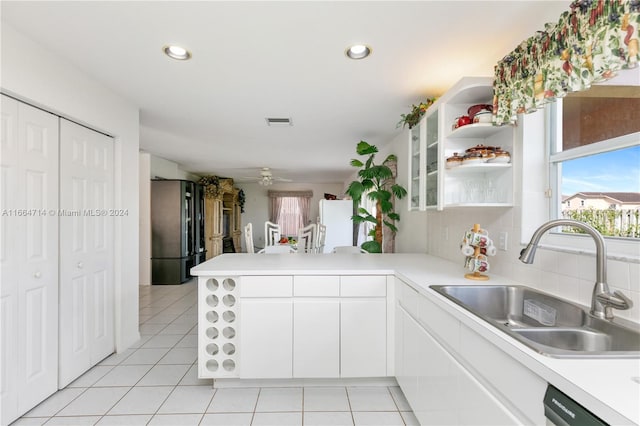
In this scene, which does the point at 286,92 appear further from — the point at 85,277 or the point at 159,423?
the point at 159,423

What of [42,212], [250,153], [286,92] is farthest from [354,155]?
[42,212]

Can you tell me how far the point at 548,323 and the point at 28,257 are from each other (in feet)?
9.47

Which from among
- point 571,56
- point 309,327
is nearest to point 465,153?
point 571,56

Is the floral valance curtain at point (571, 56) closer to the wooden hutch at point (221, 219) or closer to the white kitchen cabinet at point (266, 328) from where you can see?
the white kitchen cabinet at point (266, 328)

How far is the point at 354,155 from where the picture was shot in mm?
4961

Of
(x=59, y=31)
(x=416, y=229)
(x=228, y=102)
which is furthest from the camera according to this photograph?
(x=416, y=229)

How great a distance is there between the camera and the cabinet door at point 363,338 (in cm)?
201

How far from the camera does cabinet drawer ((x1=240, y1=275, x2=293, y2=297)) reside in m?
2.00

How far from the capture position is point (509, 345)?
0.89m

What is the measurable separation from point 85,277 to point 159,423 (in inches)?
48.6

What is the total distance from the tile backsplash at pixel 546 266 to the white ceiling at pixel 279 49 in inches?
40.6

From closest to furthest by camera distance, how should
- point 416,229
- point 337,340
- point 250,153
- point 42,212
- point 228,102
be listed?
point 42,212 < point 337,340 < point 228,102 < point 416,229 < point 250,153

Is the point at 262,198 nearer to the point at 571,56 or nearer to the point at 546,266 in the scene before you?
the point at 546,266

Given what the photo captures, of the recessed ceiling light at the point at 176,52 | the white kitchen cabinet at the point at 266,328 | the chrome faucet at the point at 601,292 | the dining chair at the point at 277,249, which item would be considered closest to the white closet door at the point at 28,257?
the recessed ceiling light at the point at 176,52
